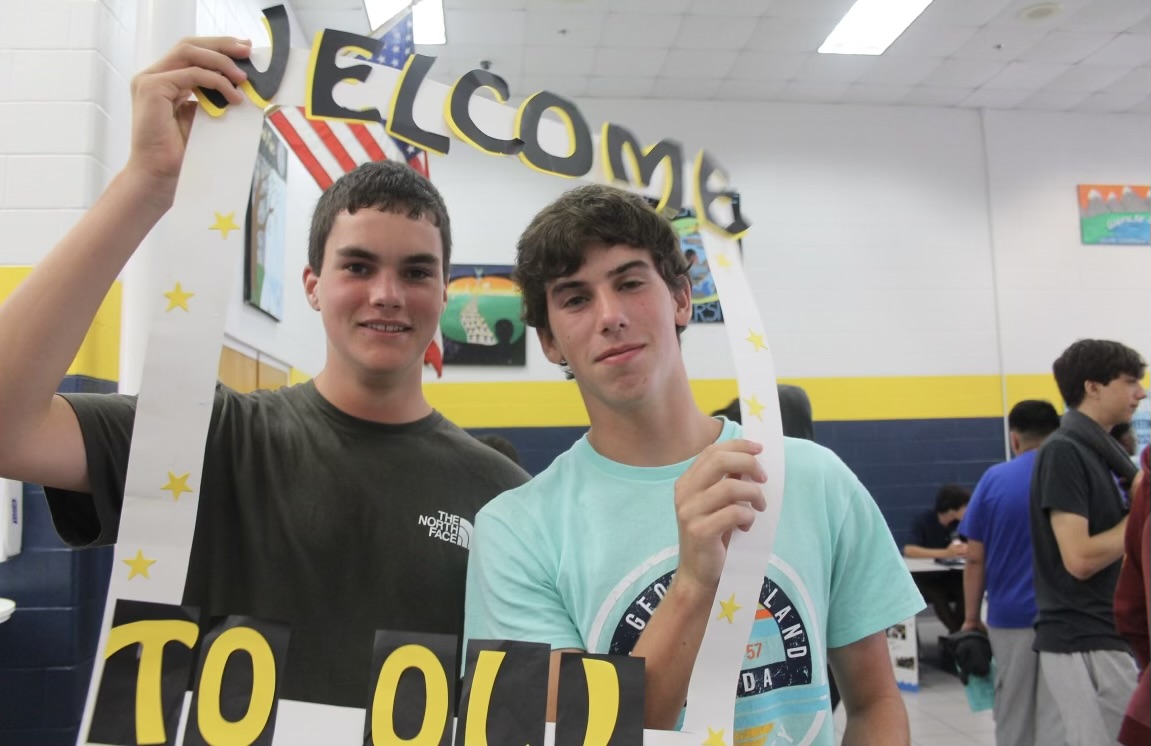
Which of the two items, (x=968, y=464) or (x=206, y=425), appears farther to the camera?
(x=968, y=464)

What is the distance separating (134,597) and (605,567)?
49 centimetres

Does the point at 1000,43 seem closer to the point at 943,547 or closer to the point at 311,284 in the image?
the point at 943,547

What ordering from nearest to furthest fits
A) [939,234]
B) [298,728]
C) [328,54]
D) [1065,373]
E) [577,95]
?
1. [298,728]
2. [328,54]
3. [1065,373]
4. [577,95]
5. [939,234]

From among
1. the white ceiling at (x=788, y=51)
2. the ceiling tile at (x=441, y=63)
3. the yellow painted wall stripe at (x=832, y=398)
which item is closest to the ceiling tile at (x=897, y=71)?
the white ceiling at (x=788, y=51)

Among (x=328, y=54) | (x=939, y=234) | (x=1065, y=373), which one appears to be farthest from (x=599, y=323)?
(x=939, y=234)

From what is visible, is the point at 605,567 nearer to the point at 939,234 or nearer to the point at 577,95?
the point at 577,95

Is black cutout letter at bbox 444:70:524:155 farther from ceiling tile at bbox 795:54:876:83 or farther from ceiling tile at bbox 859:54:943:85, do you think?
ceiling tile at bbox 859:54:943:85

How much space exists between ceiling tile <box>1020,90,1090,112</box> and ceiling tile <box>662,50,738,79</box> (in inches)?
110

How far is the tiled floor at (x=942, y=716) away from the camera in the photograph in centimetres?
376

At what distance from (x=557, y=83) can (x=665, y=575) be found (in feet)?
18.9

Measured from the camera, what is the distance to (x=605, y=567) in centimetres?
90

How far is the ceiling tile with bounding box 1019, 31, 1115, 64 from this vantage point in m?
5.46

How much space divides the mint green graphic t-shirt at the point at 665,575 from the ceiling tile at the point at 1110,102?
23.6 feet

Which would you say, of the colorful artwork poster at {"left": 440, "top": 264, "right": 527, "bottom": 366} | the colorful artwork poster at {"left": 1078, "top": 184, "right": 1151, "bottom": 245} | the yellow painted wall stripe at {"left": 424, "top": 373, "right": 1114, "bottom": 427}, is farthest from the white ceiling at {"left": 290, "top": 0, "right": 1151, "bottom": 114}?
the yellow painted wall stripe at {"left": 424, "top": 373, "right": 1114, "bottom": 427}
